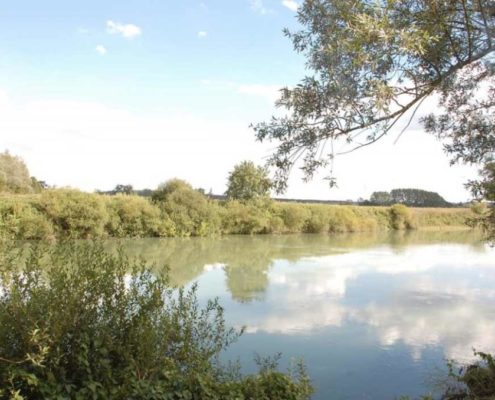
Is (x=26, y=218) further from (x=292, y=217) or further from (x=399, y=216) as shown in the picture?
(x=399, y=216)

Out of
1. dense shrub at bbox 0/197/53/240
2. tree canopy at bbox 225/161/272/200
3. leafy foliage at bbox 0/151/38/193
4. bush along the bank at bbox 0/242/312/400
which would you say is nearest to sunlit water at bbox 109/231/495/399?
bush along the bank at bbox 0/242/312/400

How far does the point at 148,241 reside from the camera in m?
22.9

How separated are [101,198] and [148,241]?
3340 mm

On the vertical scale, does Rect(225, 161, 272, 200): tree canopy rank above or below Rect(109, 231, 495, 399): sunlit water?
above

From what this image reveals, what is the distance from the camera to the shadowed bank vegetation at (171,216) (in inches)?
821

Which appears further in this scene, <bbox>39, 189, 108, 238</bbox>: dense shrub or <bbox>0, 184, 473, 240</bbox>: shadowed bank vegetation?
<bbox>39, 189, 108, 238</bbox>: dense shrub

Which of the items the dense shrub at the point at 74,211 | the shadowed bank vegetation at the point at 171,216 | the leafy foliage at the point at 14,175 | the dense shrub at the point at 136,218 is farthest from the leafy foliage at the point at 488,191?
the leafy foliage at the point at 14,175

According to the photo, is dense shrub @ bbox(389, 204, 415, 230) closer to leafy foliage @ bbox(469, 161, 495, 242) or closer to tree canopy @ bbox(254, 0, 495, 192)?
leafy foliage @ bbox(469, 161, 495, 242)

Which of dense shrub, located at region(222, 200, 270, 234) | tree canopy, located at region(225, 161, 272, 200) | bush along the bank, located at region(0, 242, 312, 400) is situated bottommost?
bush along the bank, located at region(0, 242, 312, 400)

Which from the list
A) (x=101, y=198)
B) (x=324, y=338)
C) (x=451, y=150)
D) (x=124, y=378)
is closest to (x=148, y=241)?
(x=101, y=198)

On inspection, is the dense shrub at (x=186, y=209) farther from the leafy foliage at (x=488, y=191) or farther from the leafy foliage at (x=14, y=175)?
the leafy foliage at (x=488, y=191)

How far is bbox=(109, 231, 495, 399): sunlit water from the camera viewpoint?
578 centimetres

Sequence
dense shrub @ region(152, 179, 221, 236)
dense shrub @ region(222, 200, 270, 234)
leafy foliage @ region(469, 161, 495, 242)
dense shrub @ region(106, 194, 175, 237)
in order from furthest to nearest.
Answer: dense shrub @ region(222, 200, 270, 234), dense shrub @ region(152, 179, 221, 236), dense shrub @ region(106, 194, 175, 237), leafy foliage @ region(469, 161, 495, 242)

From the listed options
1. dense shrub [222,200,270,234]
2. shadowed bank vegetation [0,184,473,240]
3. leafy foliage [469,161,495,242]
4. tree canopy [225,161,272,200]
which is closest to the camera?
leafy foliage [469,161,495,242]
